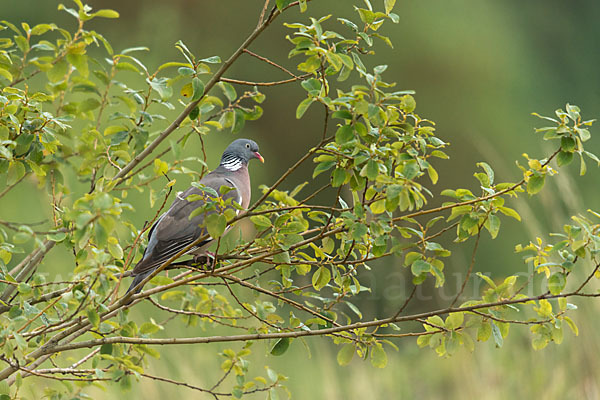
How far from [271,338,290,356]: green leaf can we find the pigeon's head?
130 centimetres

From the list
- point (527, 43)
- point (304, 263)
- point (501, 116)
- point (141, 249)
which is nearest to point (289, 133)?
point (501, 116)

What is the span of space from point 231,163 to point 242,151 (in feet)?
0.44

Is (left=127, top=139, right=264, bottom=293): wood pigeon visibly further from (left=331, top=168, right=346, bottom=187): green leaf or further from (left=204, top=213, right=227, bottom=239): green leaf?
(left=331, top=168, right=346, bottom=187): green leaf

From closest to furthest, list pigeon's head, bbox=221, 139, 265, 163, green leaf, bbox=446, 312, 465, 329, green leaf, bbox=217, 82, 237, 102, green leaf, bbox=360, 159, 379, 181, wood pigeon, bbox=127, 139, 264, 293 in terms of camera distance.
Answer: green leaf, bbox=360, 159, 379, 181 < green leaf, bbox=446, 312, 465, 329 < green leaf, bbox=217, 82, 237, 102 < wood pigeon, bbox=127, 139, 264, 293 < pigeon's head, bbox=221, 139, 265, 163

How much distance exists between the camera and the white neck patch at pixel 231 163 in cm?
289

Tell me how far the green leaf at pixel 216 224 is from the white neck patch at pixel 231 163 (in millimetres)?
1340

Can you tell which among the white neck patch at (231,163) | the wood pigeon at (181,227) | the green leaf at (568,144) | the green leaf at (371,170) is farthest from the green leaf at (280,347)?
the white neck patch at (231,163)

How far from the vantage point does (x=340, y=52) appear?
1511 millimetres

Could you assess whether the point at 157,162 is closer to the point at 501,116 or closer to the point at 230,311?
the point at 230,311

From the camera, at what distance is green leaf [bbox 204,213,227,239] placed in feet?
4.99

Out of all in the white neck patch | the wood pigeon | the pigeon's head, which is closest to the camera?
the wood pigeon

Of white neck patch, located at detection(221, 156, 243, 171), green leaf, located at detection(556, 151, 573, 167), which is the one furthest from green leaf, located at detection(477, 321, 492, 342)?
white neck patch, located at detection(221, 156, 243, 171)

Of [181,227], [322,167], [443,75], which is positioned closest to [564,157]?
[322,167]

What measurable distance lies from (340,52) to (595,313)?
253 centimetres
